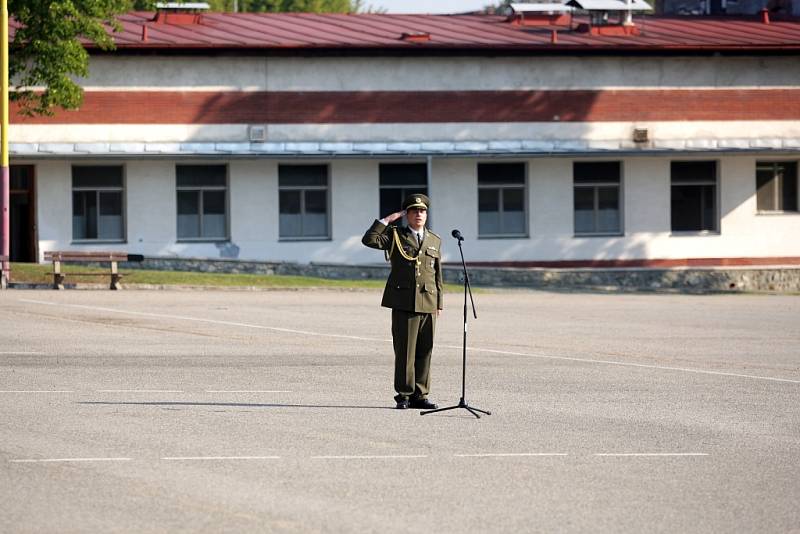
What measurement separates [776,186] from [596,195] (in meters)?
5.92

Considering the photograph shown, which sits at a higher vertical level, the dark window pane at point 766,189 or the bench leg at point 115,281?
the dark window pane at point 766,189

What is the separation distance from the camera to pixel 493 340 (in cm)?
2077

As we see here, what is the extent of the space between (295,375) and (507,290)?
1993cm

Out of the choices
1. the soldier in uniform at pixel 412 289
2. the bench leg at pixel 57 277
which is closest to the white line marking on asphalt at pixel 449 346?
the bench leg at pixel 57 277

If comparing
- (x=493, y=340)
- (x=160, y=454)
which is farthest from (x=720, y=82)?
(x=160, y=454)

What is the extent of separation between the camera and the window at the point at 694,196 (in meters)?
41.8

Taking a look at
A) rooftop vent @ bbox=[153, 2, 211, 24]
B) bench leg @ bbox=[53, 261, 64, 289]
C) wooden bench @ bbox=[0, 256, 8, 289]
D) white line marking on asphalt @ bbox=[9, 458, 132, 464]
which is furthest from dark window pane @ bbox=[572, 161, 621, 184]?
white line marking on asphalt @ bbox=[9, 458, 132, 464]

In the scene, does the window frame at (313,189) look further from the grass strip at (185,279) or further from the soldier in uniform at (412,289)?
the soldier in uniform at (412,289)

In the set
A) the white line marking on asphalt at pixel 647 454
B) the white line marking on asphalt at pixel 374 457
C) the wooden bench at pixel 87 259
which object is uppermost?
the wooden bench at pixel 87 259

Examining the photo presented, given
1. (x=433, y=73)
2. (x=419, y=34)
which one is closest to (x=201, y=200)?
(x=433, y=73)

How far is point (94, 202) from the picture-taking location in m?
38.7

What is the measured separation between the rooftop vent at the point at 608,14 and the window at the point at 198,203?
41.3 feet

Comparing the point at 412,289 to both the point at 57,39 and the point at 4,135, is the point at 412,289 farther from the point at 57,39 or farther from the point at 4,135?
the point at 57,39

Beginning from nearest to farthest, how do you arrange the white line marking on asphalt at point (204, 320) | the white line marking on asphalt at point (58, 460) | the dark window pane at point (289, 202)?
the white line marking on asphalt at point (58, 460) → the white line marking on asphalt at point (204, 320) → the dark window pane at point (289, 202)
